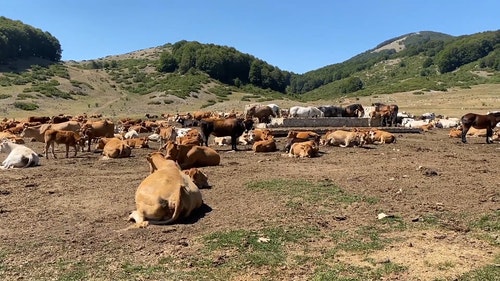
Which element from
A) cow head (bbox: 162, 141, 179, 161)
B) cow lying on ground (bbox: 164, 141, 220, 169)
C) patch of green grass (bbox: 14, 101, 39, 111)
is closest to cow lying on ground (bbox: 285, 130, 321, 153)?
cow lying on ground (bbox: 164, 141, 220, 169)

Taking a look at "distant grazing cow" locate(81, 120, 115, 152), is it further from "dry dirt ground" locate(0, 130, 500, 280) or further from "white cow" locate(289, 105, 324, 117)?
"white cow" locate(289, 105, 324, 117)

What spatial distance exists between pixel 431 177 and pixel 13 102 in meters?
52.0

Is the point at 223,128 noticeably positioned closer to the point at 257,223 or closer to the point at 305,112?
the point at 305,112

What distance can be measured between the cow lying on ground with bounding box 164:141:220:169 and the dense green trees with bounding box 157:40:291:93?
75.5m

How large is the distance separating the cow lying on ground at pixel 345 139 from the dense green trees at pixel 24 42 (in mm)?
81892

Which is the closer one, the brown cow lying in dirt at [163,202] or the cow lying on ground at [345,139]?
the brown cow lying in dirt at [163,202]

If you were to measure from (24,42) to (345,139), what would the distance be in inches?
3700

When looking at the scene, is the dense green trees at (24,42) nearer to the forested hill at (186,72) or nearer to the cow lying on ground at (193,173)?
the forested hill at (186,72)

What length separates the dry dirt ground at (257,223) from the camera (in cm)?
616

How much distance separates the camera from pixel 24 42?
98312 millimetres

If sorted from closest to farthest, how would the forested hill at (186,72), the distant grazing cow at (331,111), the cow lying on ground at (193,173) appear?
1. the cow lying on ground at (193,173)
2. the distant grazing cow at (331,111)
3. the forested hill at (186,72)

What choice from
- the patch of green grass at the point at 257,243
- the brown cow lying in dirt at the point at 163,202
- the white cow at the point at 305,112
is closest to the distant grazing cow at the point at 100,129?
the white cow at the point at 305,112

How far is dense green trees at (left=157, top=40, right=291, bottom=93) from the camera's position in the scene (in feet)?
298

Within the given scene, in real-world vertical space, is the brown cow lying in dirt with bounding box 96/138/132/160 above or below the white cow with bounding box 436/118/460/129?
above
